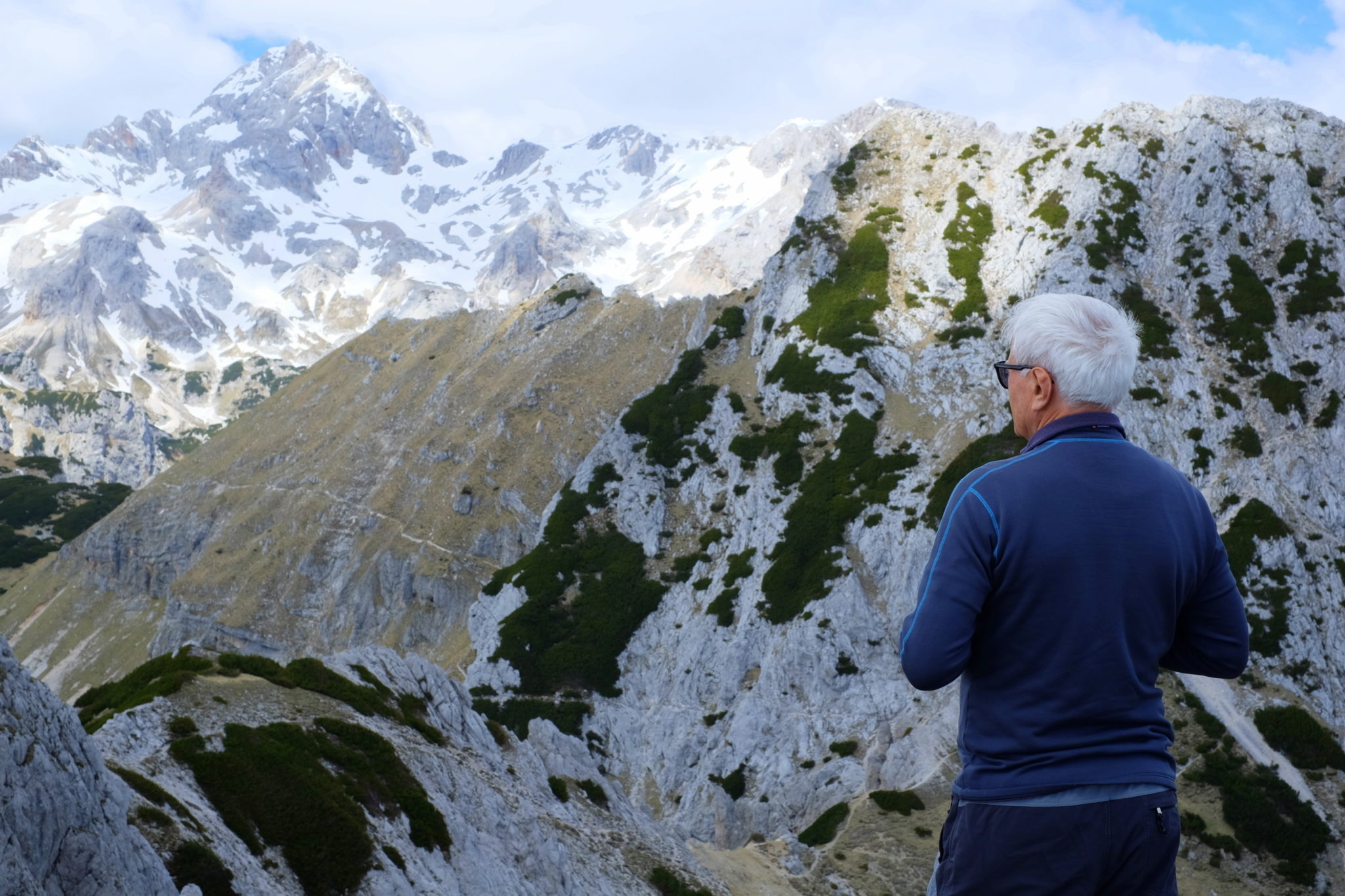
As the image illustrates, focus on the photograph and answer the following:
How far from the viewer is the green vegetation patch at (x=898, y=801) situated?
34.4 m

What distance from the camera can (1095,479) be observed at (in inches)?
162

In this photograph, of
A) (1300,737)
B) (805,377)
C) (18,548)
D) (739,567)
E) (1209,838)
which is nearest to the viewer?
(1209,838)

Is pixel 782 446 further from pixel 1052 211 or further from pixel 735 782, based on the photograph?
pixel 1052 211

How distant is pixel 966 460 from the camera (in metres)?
47.6

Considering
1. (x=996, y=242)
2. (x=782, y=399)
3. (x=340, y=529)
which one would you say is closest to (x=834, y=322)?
(x=782, y=399)

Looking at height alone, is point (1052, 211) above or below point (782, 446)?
above

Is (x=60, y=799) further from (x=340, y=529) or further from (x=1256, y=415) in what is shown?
(x=340, y=529)

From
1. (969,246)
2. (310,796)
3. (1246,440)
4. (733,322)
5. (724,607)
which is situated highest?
(969,246)

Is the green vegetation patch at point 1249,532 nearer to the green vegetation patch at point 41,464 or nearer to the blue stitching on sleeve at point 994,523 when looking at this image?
the blue stitching on sleeve at point 994,523

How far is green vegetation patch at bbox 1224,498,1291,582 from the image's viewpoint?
38.9m

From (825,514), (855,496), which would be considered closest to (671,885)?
(825,514)

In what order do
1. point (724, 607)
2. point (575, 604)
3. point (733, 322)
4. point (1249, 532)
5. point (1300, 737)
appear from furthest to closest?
1. point (733, 322)
2. point (575, 604)
3. point (724, 607)
4. point (1249, 532)
5. point (1300, 737)

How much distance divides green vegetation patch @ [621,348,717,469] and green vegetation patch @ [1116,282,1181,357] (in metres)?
30.3

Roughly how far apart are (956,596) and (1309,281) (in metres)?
61.1
